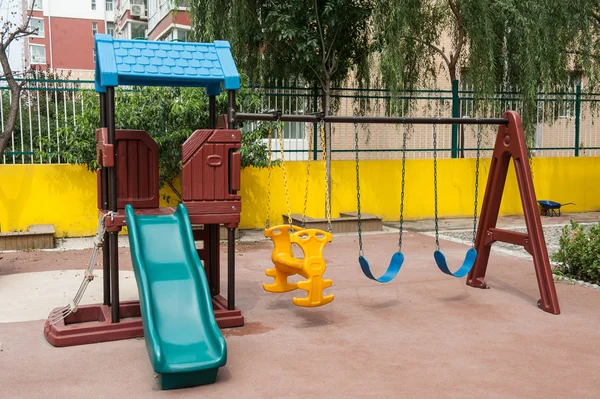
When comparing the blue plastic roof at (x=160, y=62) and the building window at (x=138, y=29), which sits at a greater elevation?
the building window at (x=138, y=29)

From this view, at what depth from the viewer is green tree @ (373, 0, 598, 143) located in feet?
35.9

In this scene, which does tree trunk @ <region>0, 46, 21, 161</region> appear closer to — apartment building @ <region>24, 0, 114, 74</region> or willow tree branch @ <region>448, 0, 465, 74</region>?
willow tree branch @ <region>448, 0, 465, 74</region>

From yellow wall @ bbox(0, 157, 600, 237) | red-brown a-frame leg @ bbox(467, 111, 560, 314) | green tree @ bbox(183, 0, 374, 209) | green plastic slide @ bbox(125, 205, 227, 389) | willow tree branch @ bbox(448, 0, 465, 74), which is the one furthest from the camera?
willow tree branch @ bbox(448, 0, 465, 74)

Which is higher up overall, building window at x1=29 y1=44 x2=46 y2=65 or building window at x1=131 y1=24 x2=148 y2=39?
building window at x1=29 y1=44 x2=46 y2=65

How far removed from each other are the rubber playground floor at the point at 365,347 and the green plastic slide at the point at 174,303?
0.17 m

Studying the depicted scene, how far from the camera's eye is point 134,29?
32.9 m

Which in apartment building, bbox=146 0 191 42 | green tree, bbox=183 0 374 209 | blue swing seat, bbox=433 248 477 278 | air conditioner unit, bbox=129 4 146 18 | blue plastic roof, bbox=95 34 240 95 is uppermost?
air conditioner unit, bbox=129 4 146 18

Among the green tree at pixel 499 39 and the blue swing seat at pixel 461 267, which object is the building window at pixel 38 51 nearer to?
the green tree at pixel 499 39

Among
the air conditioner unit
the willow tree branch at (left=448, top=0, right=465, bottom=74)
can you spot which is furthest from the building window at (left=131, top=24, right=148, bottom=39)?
the willow tree branch at (left=448, top=0, right=465, bottom=74)

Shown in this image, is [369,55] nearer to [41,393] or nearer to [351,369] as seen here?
[351,369]

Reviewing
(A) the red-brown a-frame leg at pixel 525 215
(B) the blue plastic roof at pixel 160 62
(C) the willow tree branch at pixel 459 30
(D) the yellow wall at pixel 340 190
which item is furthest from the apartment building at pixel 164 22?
(A) the red-brown a-frame leg at pixel 525 215

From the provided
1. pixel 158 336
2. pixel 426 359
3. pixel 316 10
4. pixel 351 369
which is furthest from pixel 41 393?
pixel 316 10

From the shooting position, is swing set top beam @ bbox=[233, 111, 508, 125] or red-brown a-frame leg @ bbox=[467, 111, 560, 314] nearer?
swing set top beam @ bbox=[233, 111, 508, 125]

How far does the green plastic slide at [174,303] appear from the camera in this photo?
3877 mm
